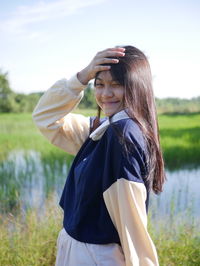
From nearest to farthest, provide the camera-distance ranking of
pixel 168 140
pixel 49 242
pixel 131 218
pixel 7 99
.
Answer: pixel 131 218
pixel 49 242
pixel 168 140
pixel 7 99

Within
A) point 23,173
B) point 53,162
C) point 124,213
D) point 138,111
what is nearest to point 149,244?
point 124,213

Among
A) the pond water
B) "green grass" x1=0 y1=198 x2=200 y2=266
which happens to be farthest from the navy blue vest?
the pond water

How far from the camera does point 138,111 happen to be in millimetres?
1008

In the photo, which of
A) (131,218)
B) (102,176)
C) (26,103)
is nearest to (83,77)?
(102,176)

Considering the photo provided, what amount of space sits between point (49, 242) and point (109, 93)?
1.59m

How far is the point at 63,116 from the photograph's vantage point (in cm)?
127

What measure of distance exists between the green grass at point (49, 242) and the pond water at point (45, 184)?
885 millimetres

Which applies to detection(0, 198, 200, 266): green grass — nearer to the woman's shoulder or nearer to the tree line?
the woman's shoulder

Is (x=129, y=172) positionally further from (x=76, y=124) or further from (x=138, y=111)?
(x=76, y=124)

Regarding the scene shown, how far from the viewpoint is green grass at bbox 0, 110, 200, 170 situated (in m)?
5.57

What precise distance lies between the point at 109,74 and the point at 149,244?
52 centimetres

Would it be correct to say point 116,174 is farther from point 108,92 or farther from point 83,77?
point 83,77

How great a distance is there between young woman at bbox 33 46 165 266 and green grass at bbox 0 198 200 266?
118 cm

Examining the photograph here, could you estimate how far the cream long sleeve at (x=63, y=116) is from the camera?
1222 millimetres
